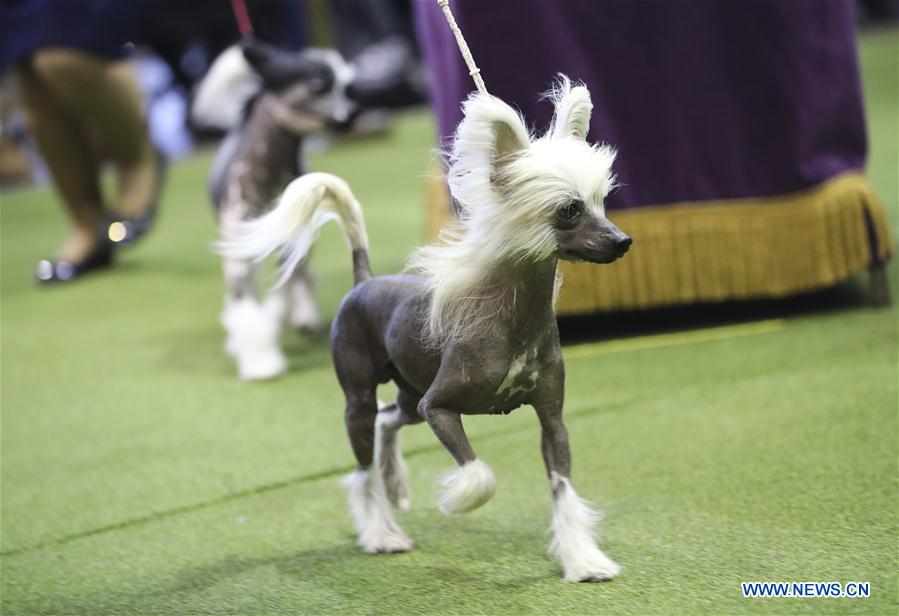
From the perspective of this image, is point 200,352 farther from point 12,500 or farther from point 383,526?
point 383,526

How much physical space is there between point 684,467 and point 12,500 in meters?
1.33

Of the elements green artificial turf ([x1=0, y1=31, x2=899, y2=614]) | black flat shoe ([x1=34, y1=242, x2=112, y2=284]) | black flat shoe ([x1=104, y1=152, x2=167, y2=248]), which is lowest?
green artificial turf ([x1=0, y1=31, x2=899, y2=614])

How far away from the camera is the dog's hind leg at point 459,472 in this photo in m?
1.60

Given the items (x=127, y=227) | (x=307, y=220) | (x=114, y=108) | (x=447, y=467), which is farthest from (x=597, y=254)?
(x=127, y=227)

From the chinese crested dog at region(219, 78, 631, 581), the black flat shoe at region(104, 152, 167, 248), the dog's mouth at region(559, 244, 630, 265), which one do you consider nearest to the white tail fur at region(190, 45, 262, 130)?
the black flat shoe at region(104, 152, 167, 248)

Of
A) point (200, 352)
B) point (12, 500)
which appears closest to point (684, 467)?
point (12, 500)

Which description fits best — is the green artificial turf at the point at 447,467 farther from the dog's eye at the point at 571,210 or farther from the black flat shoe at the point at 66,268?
the black flat shoe at the point at 66,268

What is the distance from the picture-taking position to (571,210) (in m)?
1.55

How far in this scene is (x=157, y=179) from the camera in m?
4.67

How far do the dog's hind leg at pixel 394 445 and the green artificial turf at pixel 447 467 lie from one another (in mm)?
71

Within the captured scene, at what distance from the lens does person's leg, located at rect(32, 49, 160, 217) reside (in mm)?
4156

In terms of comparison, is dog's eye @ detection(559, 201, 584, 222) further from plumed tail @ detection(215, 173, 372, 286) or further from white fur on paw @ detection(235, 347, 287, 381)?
white fur on paw @ detection(235, 347, 287, 381)

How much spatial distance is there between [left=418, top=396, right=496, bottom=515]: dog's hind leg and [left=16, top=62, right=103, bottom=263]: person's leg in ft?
10.4

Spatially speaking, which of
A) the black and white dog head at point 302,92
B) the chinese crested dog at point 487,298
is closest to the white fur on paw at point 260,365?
the black and white dog head at point 302,92
